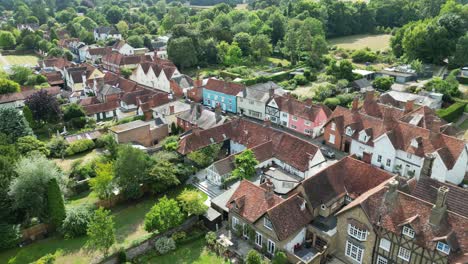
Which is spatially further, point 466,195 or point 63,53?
point 63,53

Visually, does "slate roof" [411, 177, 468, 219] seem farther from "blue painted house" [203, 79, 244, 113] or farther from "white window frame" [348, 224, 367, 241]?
"blue painted house" [203, 79, 244, 113]

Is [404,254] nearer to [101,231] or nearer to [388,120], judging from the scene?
[388,120]

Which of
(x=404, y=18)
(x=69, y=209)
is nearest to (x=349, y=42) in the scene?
(x=404, y=18)

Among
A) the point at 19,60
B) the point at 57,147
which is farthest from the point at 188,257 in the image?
the point at 19,60

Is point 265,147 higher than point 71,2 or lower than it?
lower

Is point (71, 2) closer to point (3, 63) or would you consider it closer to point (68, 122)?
point (3, 63)

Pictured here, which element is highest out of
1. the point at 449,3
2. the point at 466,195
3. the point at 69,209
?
the point at 449,3

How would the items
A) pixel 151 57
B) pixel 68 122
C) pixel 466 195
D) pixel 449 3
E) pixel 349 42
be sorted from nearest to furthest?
pixel 466 195 → pixel 68 122 → pixel 151 57 → pixel 449 3 → pixel 349 42
